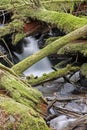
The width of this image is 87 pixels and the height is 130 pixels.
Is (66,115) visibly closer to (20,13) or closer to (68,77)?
(68,77)

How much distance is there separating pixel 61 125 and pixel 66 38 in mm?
1749

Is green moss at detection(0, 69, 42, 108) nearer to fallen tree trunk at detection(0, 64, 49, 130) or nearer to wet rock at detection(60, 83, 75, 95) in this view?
fallen tree trunk at detection(0, 64, 49, 130)

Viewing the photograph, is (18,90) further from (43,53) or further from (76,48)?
(76,48)

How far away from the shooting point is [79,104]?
4922mm

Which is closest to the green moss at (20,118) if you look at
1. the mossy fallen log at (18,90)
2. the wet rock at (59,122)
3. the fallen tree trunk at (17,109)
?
the fallen tree trunk at (17,109)

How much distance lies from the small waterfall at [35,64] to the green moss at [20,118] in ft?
14.7

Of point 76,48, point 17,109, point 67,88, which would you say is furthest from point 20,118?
point 76,48

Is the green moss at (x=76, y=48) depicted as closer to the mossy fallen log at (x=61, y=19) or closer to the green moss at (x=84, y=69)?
the green moss at (x=84, y=69)

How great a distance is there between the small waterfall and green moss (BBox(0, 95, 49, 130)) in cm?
448

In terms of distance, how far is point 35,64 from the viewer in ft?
26.7

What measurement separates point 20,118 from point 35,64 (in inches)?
210

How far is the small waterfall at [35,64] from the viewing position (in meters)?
7.70

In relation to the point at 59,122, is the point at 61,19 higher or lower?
lower

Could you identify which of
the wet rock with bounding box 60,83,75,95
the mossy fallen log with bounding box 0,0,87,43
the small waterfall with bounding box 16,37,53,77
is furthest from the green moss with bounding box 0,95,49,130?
the small waterfall with bounding box 16,37,53,77
